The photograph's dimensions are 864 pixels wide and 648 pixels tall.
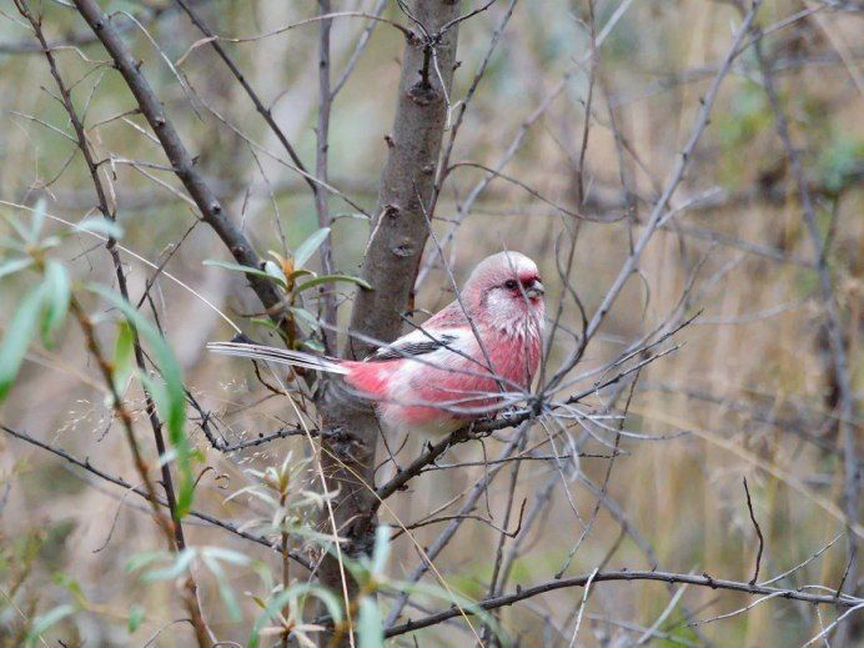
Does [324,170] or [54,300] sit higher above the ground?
[324,170]

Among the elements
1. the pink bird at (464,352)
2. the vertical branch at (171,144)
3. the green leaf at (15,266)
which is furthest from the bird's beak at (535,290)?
the green leaf at (15,266)

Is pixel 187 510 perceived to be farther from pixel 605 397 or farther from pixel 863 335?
pixel 863 335

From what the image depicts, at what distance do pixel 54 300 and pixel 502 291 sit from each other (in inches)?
119

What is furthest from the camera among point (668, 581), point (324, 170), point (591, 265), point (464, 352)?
point (591, 265)

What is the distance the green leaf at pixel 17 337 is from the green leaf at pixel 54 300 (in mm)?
14

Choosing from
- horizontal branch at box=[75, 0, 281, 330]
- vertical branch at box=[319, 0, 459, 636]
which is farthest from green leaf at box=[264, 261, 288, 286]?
vertical branch at box=[319, 0, 459, 636]

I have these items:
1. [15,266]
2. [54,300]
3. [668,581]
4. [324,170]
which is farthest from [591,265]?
[54,300]

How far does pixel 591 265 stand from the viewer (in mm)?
6523

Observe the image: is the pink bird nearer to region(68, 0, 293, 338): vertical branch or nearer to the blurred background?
region(68, 0, 293, 338): vertical branch

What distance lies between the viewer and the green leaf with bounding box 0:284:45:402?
5.21ft

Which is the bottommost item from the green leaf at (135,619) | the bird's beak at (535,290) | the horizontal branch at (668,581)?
the green leaf at (135,619)

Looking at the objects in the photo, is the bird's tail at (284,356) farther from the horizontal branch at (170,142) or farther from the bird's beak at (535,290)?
the bird's beak at (535,290)

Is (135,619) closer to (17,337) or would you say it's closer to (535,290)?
(17,337)

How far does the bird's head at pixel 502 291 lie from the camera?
4379mm
